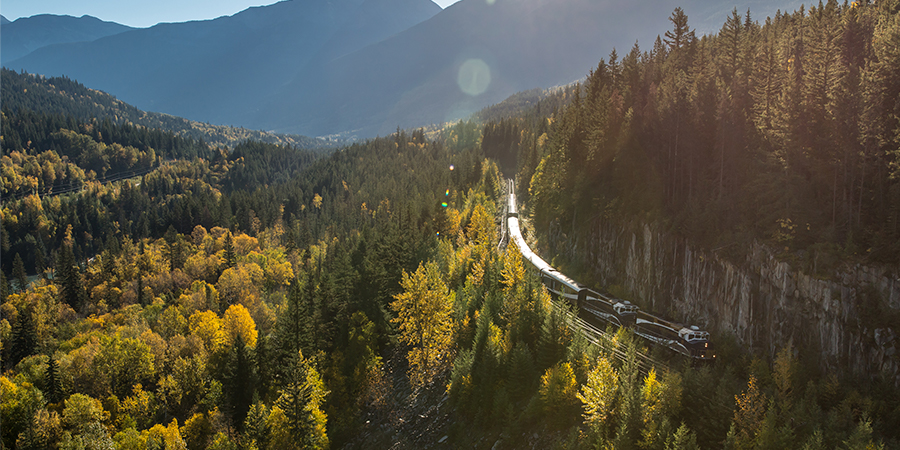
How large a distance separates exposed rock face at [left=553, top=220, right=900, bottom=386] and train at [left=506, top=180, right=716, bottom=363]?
2887 mm

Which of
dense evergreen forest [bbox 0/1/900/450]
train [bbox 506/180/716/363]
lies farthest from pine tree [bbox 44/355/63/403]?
train [bbox 506/180/716/363]

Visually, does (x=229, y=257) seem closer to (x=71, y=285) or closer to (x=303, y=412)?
(x=71, y=285)

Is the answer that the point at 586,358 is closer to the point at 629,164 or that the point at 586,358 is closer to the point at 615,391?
the point at 615,391

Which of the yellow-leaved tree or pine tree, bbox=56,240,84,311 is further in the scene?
pine tree, bbox=56,240,84,311

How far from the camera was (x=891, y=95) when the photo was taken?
112 feet

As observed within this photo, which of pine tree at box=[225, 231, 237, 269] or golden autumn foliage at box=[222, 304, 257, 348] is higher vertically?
pine tree at box=[225, 231, 237, 269]

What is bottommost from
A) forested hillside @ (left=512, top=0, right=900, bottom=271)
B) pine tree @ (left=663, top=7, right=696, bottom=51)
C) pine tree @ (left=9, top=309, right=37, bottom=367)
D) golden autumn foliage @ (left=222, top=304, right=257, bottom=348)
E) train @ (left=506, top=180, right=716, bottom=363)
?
pine tree @ (left=9, top=309, right=37, bottom=367)

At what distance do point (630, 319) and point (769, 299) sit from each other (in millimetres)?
12530

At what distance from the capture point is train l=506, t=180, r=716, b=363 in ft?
137

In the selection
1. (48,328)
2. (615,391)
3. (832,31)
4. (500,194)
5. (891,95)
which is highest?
(832,31)

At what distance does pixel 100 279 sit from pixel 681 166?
138 metres


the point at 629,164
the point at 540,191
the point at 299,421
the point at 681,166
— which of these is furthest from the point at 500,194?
the point at 299,421

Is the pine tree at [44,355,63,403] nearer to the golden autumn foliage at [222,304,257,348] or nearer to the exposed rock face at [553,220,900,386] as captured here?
the golden autumn foliage at [222,304,257,348]

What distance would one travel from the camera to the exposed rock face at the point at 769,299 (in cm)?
3148
